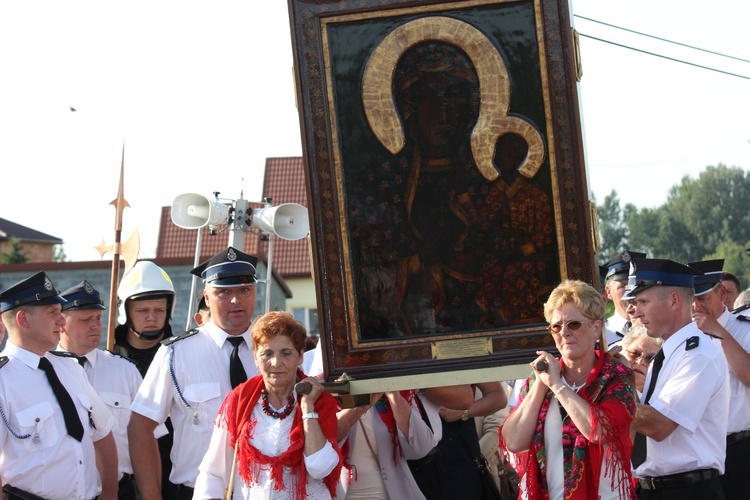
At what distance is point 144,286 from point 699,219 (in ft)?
290

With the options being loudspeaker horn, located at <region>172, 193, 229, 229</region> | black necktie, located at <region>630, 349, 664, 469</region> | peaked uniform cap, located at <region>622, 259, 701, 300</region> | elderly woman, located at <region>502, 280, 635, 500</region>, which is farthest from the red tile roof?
elderly woman, located at <region>502, 280, 635, 500</region>

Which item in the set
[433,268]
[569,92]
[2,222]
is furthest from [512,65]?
[2,222]

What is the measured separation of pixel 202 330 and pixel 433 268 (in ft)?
5.68

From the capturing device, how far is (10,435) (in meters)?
5.80

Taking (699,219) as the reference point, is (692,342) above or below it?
below

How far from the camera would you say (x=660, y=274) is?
17.8ft

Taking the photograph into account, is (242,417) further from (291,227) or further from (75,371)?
(291,227)

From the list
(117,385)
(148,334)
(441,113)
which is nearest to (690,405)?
(441,113)

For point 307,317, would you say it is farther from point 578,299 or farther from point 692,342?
point 578,299

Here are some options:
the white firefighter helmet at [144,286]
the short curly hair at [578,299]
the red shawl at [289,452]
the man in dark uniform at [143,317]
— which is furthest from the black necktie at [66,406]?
the short curly hair at [578,299]

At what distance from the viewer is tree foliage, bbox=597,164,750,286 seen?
8944 centimetres

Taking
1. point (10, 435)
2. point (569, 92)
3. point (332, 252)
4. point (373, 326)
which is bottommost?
point (10, 435)

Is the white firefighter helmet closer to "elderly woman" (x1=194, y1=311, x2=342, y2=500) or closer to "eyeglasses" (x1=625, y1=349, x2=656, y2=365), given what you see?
"elderly woman" (x1=194, y1=311, x2=342, y2=500)

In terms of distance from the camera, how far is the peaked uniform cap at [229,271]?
628cm
